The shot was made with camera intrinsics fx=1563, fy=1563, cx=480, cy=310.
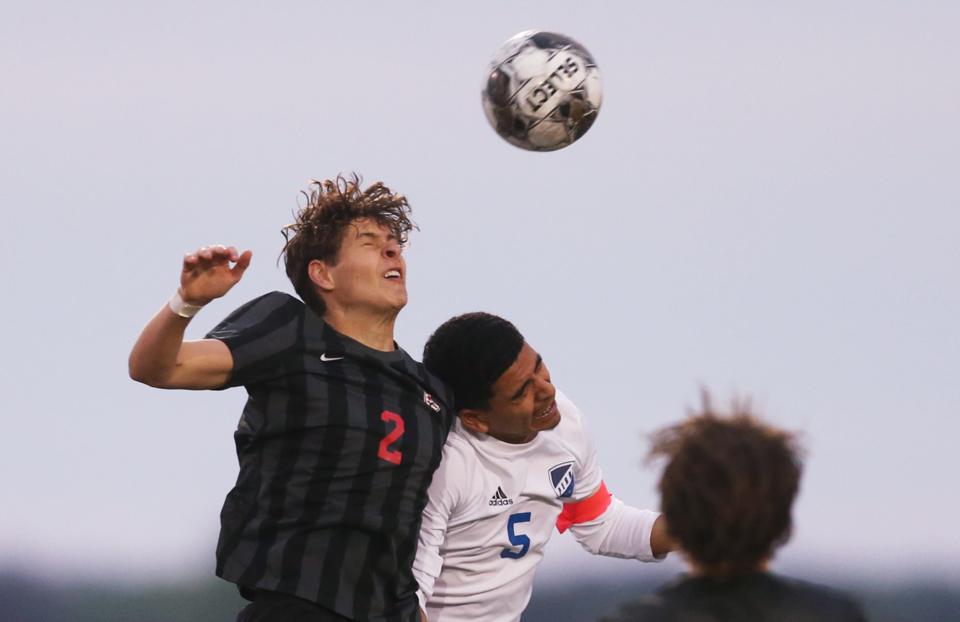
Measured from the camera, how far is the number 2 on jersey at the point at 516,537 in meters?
5.98

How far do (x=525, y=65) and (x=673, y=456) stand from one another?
114 inches

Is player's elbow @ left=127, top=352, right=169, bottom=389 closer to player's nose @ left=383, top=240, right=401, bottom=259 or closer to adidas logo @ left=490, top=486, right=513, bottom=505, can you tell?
player's nose @ left=383, top=240, right=401, bottom=259

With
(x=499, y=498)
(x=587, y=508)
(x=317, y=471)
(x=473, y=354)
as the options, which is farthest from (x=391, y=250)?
(x=587, y=508)

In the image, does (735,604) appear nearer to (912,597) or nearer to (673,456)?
(673,456)

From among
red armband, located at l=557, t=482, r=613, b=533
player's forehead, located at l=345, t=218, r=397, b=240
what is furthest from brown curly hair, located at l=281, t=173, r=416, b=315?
red armband, located at l=557, t=482, r=613, b=533

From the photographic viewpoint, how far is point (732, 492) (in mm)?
3488

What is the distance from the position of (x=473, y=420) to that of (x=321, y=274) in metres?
0.80

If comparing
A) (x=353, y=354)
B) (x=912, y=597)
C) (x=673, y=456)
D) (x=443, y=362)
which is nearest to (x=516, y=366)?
(x=443, y=362)

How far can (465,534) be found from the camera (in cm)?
591

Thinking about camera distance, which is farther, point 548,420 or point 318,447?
point 548,420

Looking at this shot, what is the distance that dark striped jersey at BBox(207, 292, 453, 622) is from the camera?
527 cm

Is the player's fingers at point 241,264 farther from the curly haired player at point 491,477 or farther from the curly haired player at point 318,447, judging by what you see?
the curly haired player at point 491,477

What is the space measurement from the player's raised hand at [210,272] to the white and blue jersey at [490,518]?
3.94 feet

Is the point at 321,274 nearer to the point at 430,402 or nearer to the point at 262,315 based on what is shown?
the point at 262,315
